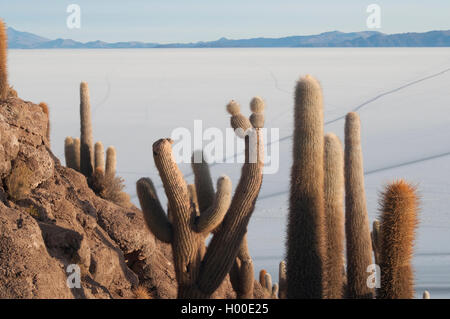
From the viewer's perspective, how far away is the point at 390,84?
58312 mm

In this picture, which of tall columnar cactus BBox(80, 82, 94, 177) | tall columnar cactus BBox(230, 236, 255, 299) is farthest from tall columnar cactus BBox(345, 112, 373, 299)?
tall columnar cactus BBox(80, 82, 94, 177)

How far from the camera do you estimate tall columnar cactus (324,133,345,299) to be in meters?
7.02

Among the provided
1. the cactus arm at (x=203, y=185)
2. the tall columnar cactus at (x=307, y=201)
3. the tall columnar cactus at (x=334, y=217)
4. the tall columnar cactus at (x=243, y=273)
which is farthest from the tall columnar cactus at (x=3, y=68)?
the tall columnar cactus at (x=334, y=217)

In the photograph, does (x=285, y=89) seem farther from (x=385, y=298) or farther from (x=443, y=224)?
(x=385, y=298)

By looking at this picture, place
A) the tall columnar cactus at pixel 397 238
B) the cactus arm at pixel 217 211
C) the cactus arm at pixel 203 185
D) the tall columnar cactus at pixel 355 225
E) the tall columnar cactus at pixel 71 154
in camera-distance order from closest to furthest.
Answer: the tall columnar cactus at pixel 397 238 < the tall columnar cactus at pixel 355 225 < the cactus arm at pixel 217 211 < the cactus arm at pixel 203 185 < the tall columnar cactus at pixel 71 154

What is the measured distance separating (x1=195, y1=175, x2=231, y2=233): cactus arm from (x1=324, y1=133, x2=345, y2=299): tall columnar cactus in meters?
1.03

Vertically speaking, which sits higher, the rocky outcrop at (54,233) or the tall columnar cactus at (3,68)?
the tall columnar cactus at (3,68)

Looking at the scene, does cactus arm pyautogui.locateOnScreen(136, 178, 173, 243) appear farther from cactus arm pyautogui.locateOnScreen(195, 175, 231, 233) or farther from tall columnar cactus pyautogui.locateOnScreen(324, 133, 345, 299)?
tall columnar cactus pyautogui.locateOnScreen(324, 133, 345, 299)

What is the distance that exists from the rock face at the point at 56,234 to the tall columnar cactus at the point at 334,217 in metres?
2.21

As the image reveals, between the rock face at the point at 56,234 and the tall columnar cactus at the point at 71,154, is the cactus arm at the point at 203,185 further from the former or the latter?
the tall columnar cactus at the point at 71,154

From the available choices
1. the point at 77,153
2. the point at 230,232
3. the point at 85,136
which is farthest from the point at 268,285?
the point at 230,232

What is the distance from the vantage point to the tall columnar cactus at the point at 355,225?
7.09m
